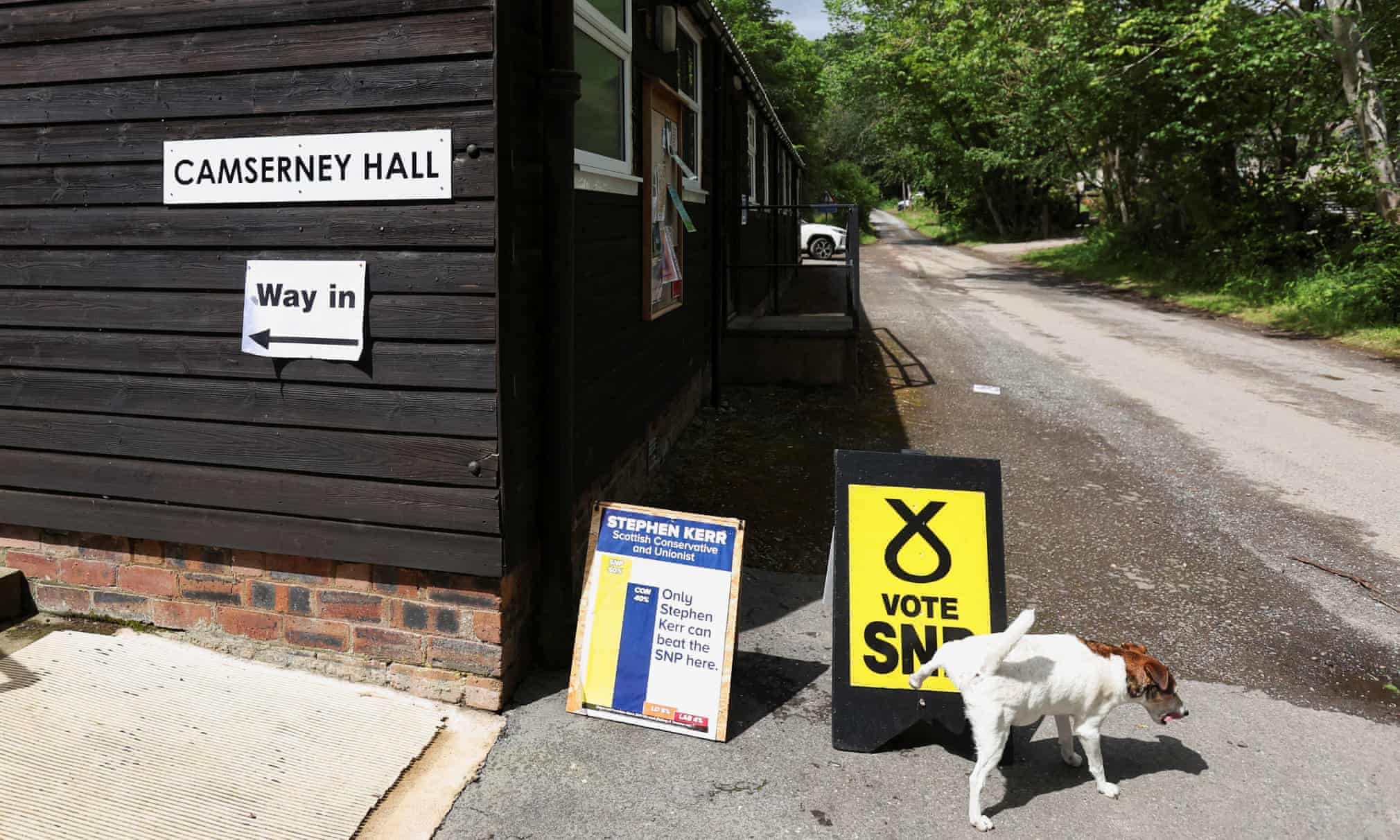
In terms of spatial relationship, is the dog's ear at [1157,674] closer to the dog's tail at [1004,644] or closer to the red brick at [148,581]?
the dog's tail at [1004,644]

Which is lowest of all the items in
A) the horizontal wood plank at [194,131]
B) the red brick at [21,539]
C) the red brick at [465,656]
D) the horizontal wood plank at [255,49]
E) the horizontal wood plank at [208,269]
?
the red brick at [465,656]

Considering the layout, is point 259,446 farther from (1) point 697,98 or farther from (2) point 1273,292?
(2) point 1273,292

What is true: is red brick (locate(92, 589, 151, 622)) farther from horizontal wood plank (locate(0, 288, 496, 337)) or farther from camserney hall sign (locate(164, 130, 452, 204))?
camserney hall sign (locate(164, 130, 452, 204))

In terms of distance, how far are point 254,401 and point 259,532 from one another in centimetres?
50

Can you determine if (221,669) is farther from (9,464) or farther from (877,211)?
(877,211)

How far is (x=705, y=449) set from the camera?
316 inches

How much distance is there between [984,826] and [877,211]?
80.7 meters

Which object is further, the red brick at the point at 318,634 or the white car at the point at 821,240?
the white car at the point at 821,240

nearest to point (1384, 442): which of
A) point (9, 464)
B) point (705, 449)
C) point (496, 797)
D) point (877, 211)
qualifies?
point (705, 449)

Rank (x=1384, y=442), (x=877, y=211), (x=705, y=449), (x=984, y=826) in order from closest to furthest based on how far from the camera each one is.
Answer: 1. (x=984, y=826)
2. (x=705, y=449)
3. (x=1384, y=442)
4. (x=877, y=211)

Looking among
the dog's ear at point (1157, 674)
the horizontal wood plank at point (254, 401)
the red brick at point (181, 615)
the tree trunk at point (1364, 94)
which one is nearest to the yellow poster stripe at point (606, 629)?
the horizontal wood plank at point (254, 401)

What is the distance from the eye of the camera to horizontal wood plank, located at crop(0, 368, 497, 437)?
149 inches

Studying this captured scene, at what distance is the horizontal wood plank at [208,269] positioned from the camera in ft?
12.1

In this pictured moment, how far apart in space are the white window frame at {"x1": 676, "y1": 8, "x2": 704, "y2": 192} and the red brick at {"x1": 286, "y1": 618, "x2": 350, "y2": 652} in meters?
4.57
